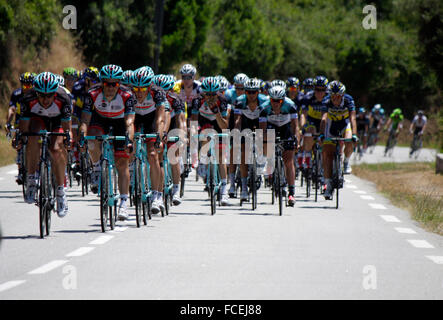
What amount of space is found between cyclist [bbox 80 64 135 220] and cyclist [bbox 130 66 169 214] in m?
0.80

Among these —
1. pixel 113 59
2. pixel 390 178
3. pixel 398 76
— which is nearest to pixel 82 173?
pixel 390 178

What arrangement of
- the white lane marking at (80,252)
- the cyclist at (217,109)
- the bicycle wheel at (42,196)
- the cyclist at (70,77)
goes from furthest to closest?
the cyclist at (70,77), the cyclist at (217,109), the bicycle wheel at (42,196), the white lane marking at (80,252)

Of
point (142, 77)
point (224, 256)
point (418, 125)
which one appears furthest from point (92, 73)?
point (418, 125)

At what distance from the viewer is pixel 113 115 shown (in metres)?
13.0

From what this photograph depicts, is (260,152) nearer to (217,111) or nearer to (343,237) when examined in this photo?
(217,111)

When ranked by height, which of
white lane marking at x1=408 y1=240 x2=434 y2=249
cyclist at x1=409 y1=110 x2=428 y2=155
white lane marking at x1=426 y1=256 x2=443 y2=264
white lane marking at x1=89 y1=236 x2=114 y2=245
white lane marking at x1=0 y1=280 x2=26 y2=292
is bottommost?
white lane marking at x1=426 y1=256 x2=443 y2=264

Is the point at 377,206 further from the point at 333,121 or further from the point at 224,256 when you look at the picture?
the point at 224,256

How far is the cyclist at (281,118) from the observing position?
15.8 metres

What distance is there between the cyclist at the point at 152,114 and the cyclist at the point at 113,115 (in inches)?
31.4

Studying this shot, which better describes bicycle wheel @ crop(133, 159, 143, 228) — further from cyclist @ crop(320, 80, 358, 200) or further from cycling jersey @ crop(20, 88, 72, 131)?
cyclist @ crop(320, 80, 358, 200)

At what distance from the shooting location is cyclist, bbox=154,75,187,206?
50.1 ft

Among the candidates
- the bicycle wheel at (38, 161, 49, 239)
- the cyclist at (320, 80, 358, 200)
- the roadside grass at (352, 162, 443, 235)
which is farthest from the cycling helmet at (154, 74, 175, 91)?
the roadside grass at (352, 162, 443, 235)

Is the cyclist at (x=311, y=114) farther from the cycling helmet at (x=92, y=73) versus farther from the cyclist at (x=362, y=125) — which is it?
the cyclist at (x=362, y=125)

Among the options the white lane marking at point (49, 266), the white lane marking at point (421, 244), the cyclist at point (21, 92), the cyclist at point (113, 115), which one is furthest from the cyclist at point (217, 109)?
the white lane marking at point (49, 266)
